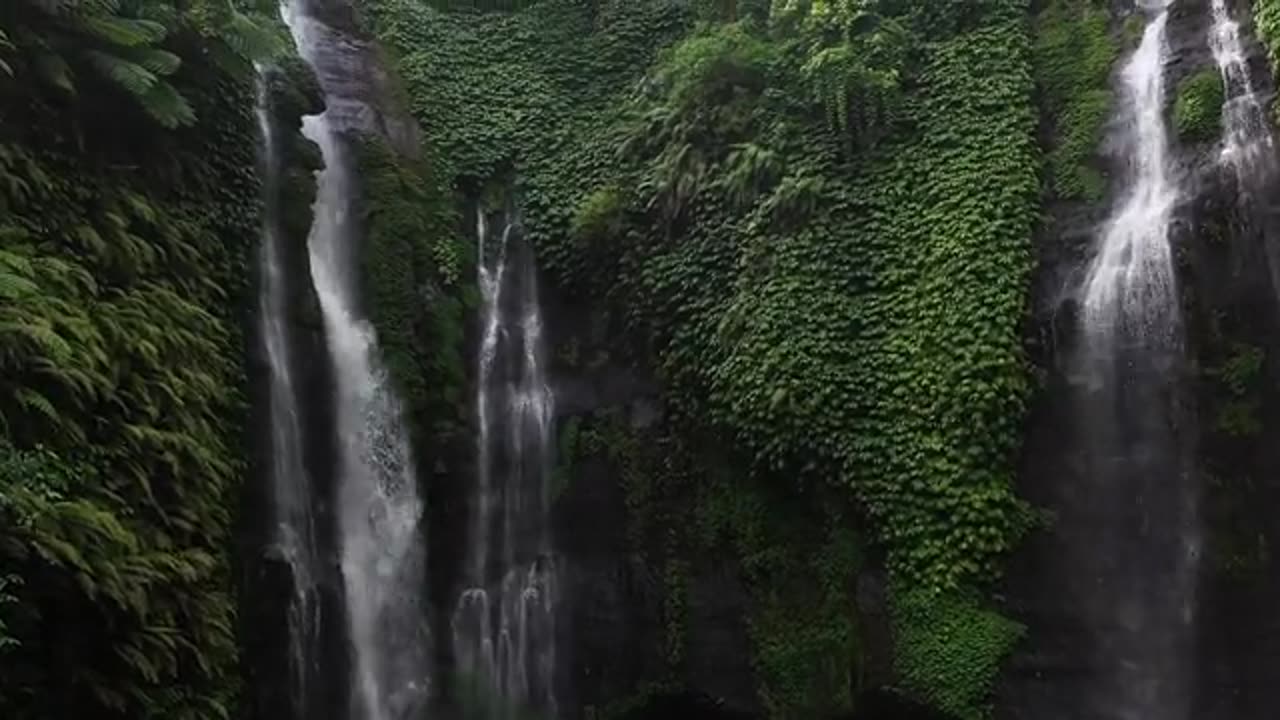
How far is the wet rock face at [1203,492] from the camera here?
10.0 m

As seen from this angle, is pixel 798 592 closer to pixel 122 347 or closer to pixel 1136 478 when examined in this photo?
pixel 1136 478

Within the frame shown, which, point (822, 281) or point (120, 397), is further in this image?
point (822, 281)

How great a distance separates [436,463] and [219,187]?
3969 mm

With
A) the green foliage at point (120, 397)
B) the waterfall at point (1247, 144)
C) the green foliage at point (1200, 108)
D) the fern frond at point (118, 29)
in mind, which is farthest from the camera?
the green foliage at point (1200, 108)

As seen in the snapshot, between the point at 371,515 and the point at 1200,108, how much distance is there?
10014mm

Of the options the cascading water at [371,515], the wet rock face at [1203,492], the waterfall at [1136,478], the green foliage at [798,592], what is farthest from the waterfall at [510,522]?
the waterfall at [1136,478]

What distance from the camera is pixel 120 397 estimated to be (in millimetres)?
9383

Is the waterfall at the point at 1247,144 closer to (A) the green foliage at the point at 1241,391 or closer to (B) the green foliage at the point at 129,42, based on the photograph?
(A) the green foliage at the point at 1241,391

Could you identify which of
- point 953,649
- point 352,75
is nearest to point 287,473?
point 352,75

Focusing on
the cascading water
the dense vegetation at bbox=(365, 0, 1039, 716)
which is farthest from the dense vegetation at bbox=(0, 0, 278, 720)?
the dense vegetation at bbox=(365, 0, 1039, 716)

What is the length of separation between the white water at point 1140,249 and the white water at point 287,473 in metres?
8.41

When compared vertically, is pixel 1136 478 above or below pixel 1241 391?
below

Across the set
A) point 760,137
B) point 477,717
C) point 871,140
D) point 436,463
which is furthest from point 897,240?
point 477,717

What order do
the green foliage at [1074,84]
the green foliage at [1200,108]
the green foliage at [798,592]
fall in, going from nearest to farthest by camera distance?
the green foliage at [798,592] < the green foliage at [1200,108] < the green foliage at [1074,84]
